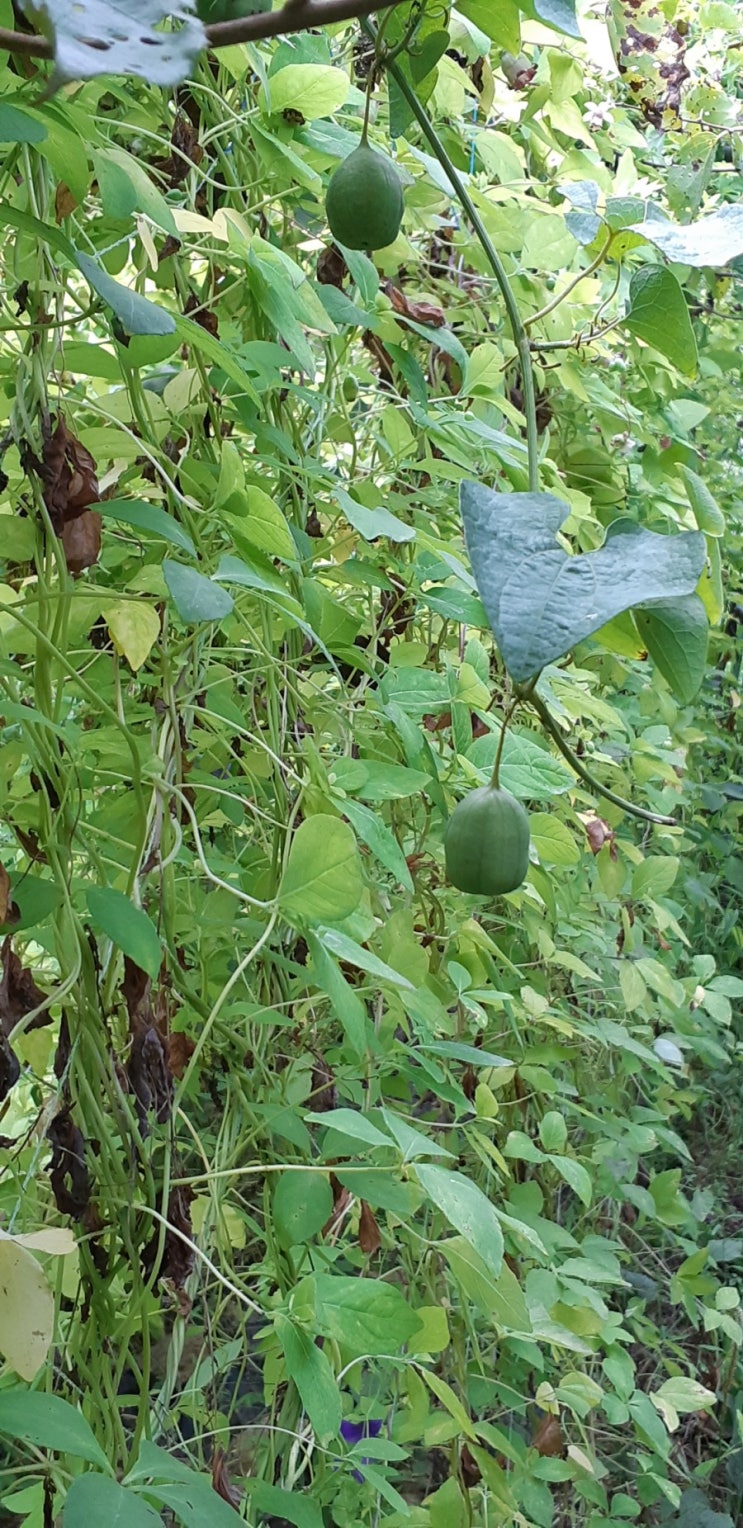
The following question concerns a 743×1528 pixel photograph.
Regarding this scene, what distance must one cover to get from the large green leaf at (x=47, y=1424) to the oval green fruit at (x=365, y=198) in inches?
19.4

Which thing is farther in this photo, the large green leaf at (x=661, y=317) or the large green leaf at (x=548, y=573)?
the large green leaf at (x=661, y=317)

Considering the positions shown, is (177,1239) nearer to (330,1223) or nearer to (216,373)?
(330,1223)

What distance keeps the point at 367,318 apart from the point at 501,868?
0.51m

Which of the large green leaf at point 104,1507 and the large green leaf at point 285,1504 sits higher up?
the large green leaf at point 104,1507

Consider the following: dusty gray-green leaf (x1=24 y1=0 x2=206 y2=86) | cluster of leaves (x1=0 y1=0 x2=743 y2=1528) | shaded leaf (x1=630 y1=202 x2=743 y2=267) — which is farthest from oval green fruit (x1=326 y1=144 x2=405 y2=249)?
A: dusty gray-green leaf (x1=24 y1=0 x2=206 y2=86)

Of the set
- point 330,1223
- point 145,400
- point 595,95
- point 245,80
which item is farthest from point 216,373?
point 595,95

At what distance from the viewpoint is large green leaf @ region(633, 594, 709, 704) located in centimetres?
39

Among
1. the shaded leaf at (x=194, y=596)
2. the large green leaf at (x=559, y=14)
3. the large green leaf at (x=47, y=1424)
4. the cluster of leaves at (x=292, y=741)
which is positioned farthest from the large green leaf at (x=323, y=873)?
the large green leaf at (x=559, y=14)

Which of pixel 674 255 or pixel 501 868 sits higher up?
pixel 674 255

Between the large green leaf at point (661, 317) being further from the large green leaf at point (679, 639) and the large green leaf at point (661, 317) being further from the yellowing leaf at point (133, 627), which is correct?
the yellowing leaf at point (133, 627)

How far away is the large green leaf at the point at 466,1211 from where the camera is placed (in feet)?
2.15

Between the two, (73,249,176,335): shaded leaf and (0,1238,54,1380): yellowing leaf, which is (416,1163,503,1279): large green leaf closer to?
(0,1238,54,1380): yellowing leaf

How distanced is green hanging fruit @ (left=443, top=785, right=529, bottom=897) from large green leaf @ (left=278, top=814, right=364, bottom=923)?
146mm

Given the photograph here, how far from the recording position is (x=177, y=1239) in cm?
69
